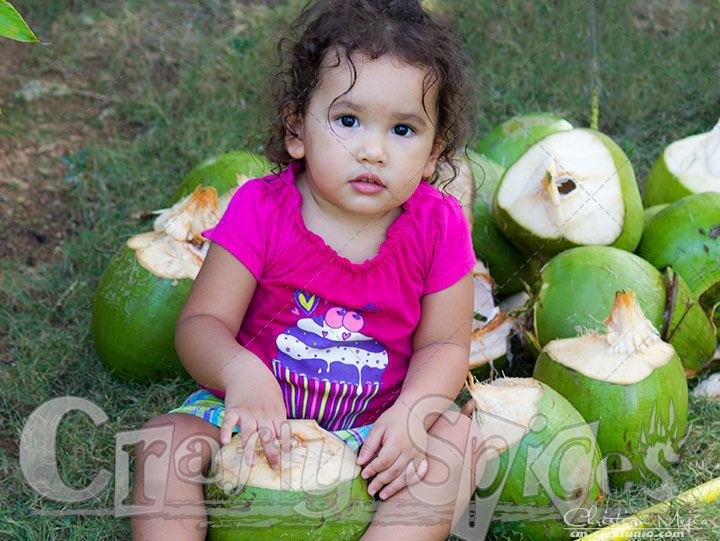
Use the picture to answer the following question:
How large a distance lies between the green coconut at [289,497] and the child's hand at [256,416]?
0.04 m

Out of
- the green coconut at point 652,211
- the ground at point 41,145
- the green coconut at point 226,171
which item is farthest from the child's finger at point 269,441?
the ground at point 41,145

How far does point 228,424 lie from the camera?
59.6 inches

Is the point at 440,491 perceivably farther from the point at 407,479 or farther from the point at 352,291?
the point at 352,291

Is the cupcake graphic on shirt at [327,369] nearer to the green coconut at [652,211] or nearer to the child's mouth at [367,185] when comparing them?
the child's mouth at [367,185]

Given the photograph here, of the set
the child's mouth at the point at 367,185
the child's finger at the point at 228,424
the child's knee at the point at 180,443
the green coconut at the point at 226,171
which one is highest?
the child's mouth at the point at 367,185

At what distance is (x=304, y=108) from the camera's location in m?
1.75

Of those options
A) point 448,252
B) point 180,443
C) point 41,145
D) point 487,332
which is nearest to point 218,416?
point 180,443

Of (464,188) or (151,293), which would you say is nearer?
(151,293)

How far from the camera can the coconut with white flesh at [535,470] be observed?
68.3 inches

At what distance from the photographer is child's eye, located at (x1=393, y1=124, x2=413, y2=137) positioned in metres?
1.69

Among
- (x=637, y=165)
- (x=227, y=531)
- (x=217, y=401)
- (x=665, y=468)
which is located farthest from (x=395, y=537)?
(x=637, y=165)

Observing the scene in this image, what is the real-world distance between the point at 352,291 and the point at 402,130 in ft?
1.16

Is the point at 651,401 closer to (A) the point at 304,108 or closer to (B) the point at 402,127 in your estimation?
(B) the point at 402,127

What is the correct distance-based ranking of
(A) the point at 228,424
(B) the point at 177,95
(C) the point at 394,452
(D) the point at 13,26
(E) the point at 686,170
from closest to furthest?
(D) the point at 13,26
(A) the point at 228,424
(C) the point at 394,452
(E) the point at 686,170
(B) the point at 177,95
